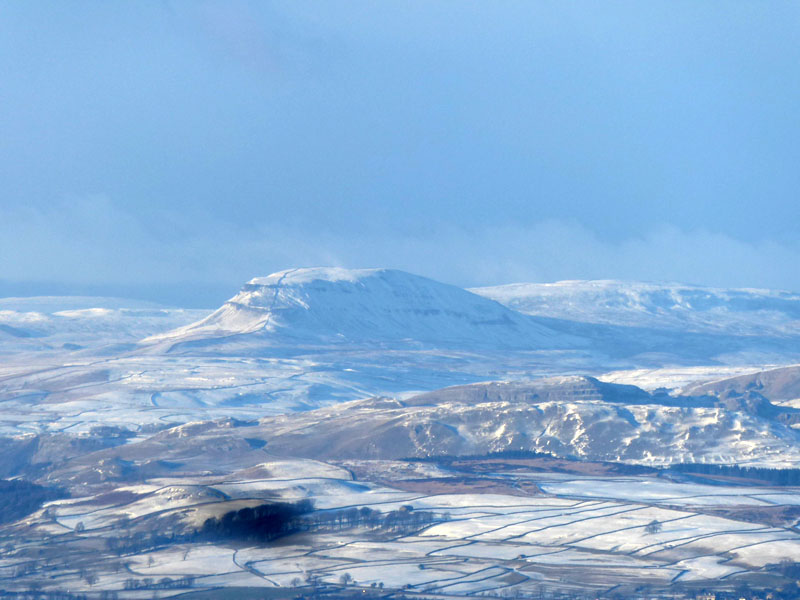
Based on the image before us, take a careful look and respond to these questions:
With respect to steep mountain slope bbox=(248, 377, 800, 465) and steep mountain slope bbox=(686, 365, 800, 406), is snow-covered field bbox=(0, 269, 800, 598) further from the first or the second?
steep mountain slope bbox=(686, 365, 800, 406)

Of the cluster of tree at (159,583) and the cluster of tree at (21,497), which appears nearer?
the cluster of tree at (159,583)

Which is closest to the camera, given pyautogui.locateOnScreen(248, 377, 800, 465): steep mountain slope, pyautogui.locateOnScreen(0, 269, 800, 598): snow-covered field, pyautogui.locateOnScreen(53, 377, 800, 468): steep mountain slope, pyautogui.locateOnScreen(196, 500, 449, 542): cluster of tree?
pyautogui.locateOnScreen(0, 269, 800, 598): snow-covered field

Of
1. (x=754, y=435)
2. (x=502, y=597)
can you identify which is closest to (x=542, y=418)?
(x=754, y=435)


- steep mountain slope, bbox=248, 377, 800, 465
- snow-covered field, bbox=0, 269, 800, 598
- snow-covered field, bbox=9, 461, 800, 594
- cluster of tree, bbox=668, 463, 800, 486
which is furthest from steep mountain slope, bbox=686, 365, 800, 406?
snow-covered field, bbox=9, 461, 800, 594

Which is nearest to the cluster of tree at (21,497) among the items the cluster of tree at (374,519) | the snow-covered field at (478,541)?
the snow-covered field at (478,541)

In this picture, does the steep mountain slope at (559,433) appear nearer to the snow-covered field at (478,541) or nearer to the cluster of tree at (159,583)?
the snow-covered field at (478,541)

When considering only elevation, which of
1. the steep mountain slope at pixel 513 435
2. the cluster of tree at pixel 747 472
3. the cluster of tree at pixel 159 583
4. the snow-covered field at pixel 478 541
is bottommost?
the cluster of tree at pixel 159 583

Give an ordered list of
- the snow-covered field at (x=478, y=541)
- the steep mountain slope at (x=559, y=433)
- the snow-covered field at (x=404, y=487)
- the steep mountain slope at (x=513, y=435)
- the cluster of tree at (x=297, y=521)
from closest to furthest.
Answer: the snow-covered field at (x=478, y=541) < the snow-covered field at (x=404, y=487) < the cluster of tree at (x=297, y=521) < the steep mountain slope at (x=513, y=435) < the steep mountain slope at (x=559, y=433)
